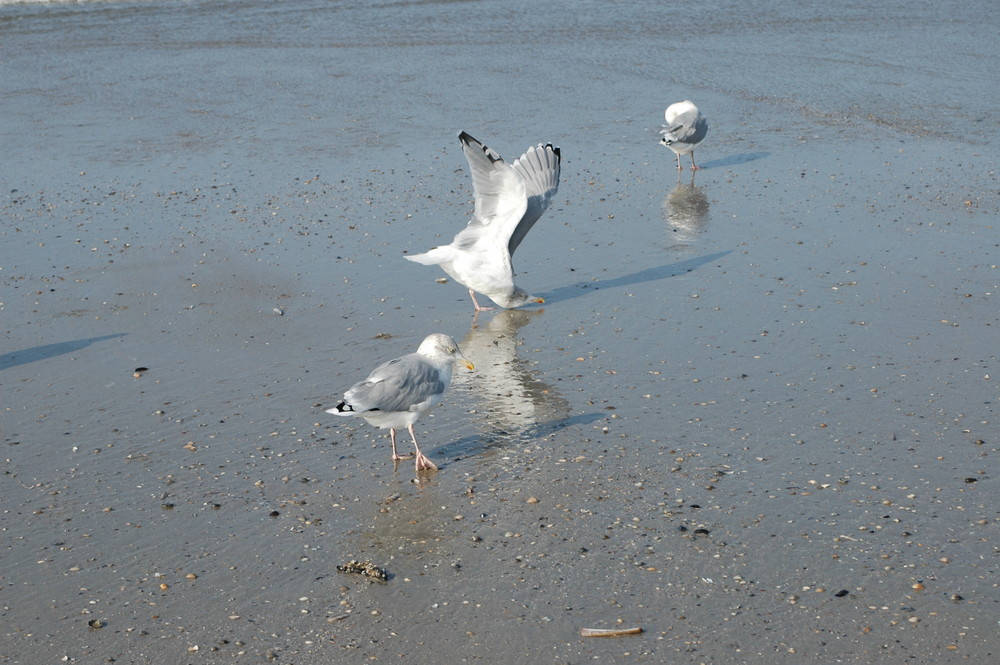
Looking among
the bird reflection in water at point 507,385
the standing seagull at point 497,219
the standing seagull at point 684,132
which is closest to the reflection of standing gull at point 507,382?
the bird reflection in water at point 507,385

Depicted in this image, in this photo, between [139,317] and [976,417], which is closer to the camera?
[976,417]

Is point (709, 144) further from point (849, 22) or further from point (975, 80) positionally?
point (849, 22)

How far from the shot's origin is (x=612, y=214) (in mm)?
10523

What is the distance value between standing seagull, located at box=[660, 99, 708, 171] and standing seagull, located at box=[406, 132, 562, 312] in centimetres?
300

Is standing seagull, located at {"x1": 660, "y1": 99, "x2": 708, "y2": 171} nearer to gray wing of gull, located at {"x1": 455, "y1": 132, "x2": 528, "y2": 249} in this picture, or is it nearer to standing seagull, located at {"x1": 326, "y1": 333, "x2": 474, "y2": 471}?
gray wing of gull, located at {"x1": 455, "y1": 132, "x2": 528, "y2": 249}

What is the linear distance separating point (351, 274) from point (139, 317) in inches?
64.6

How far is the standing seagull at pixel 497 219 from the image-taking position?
849cm

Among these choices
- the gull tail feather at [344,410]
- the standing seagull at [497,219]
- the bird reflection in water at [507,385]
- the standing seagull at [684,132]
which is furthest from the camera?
Result: the standing seagull at [684,132]

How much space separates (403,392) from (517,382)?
1472 mm

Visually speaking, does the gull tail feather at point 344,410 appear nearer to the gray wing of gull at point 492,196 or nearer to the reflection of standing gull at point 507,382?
the reflection of standing gull at point 507,382

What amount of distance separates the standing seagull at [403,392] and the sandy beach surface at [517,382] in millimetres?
305

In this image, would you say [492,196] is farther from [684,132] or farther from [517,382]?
[684,132]

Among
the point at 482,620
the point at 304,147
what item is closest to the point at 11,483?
the point at 482,620

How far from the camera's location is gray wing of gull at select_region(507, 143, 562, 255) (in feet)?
29.2
